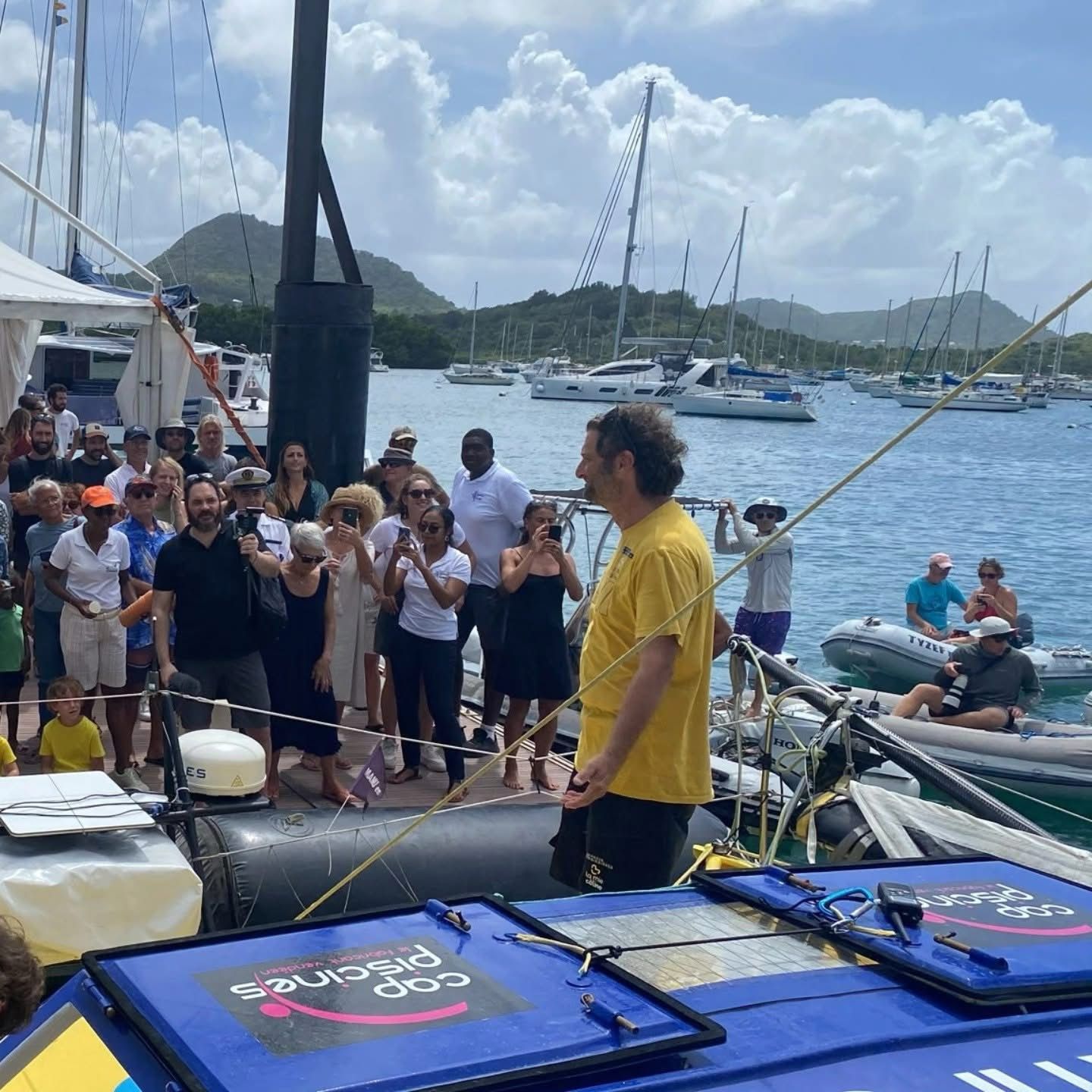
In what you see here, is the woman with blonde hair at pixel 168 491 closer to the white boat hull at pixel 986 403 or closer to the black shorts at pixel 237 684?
the black shorts at pixel 237 684

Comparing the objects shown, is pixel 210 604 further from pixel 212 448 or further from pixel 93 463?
pixel 212 448

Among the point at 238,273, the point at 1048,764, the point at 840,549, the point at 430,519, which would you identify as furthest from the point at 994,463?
the point at 238,273

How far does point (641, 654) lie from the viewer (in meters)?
3.59

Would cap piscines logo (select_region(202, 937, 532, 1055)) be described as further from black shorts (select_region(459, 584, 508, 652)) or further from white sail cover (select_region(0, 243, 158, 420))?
white sail cover (select_region(0, 243, 158, 420))

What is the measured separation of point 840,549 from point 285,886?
28139 mm

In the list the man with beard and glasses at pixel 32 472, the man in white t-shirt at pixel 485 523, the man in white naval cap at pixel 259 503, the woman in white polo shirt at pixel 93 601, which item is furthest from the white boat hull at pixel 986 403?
the woman in white polo shirt at pixel 93 601

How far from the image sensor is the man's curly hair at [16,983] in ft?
5.71

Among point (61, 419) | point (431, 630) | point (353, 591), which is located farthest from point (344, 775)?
point (61, 419)

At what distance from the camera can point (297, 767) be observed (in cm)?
710

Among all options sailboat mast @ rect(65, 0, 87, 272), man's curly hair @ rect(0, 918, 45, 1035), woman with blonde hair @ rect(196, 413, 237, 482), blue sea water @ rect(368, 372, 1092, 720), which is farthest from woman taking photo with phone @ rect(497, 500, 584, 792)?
sailboat mast @ rect(65, 0, 87, 272)

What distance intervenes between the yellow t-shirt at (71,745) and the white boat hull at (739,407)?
223ft

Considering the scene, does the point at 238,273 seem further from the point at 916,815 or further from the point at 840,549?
the point at 916,815

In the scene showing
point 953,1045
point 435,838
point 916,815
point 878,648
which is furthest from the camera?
point 878,648

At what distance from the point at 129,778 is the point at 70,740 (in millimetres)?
314
